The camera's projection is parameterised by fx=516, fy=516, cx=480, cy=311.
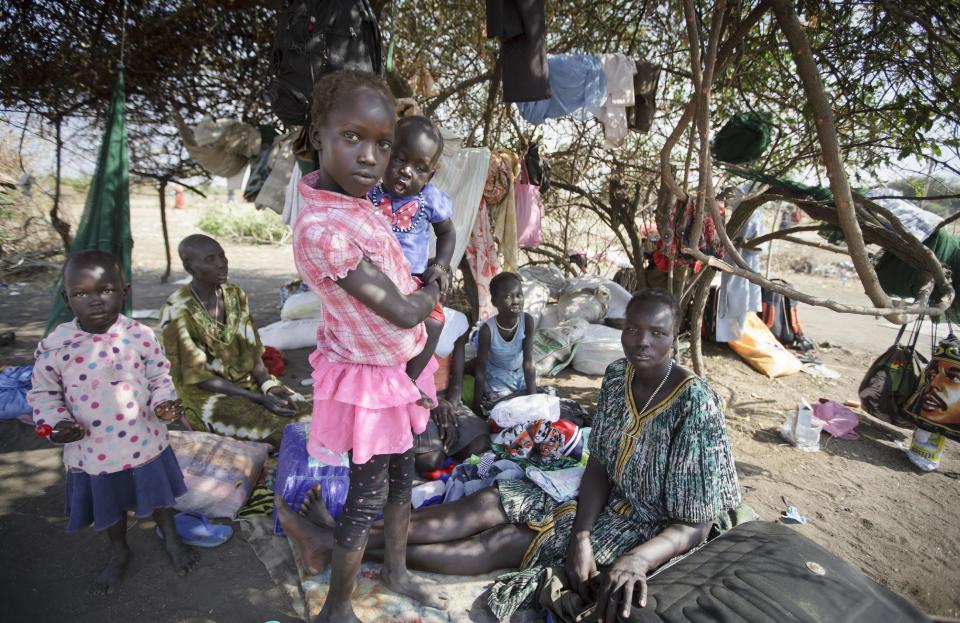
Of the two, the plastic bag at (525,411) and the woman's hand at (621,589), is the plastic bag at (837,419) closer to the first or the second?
the plastic bag at (525,411)

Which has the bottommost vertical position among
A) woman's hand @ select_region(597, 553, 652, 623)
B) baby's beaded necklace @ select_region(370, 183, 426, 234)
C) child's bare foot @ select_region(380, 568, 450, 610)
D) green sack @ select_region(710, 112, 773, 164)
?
child's bare foot @ select_region(380, 568, 450, 610)

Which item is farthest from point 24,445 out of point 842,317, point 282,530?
point 842,317

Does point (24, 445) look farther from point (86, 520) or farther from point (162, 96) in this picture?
point (162, 96)

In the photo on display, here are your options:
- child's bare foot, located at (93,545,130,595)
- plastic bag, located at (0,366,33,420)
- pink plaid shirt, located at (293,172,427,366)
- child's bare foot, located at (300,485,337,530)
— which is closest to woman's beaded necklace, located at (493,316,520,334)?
child's bare foot, located at (300,485,337,530)

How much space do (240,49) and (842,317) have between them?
29.6 feet

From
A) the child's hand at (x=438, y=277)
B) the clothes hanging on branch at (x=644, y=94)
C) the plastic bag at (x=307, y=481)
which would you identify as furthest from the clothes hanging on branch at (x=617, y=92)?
the plastic bag at (x=307, y=481)

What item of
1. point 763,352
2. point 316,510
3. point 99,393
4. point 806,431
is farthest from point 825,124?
point 763,352

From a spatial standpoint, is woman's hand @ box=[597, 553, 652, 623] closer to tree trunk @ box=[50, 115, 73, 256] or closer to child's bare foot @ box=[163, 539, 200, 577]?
child's bare foot @ box=[163, 539, 200, 577]

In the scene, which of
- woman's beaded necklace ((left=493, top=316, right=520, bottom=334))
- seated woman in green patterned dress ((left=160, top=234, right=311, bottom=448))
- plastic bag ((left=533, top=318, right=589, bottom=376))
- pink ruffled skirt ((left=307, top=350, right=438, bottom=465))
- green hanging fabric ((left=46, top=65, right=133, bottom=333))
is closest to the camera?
pink ruffled skirt ((left=307, top=350, right=438, bottom=465))

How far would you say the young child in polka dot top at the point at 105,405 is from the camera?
1906 millimetres

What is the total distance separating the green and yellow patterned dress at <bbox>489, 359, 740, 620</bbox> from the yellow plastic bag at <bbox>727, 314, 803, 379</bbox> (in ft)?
12.9

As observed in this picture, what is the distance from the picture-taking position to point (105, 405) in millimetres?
1973

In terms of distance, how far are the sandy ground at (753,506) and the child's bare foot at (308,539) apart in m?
0.17

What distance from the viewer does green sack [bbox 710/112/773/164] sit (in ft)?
13.4
